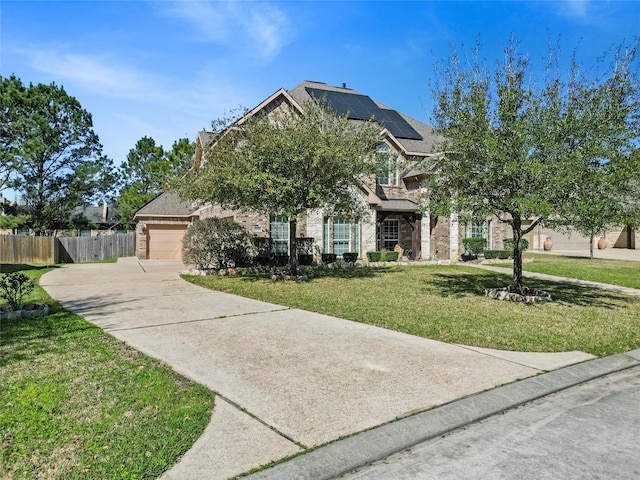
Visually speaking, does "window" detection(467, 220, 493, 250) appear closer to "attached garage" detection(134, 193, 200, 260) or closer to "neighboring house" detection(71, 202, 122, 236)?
"attached garage" detection(134, 193, 200, 260)

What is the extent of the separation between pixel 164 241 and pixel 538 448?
25.6 metres

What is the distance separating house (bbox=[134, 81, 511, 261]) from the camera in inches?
748

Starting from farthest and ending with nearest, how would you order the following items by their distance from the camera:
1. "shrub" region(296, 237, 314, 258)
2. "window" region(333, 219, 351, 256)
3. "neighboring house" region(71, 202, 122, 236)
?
"neighboring house" region(71, 202, 122, 236)
"window" region(333, 219, 351, 256)
"shrub" region(296, 237, 314, 258)

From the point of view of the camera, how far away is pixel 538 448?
10.9ft

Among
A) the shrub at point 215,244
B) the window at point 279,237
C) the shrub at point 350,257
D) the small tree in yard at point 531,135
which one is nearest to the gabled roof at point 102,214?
the window at point 279,237

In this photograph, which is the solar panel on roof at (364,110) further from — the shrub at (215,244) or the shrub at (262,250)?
the shrub at (215,244)

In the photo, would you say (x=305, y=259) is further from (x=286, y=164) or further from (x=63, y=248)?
(x=63, y=248)

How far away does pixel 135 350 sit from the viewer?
5.81 metres

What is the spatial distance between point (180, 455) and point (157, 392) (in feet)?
4.28

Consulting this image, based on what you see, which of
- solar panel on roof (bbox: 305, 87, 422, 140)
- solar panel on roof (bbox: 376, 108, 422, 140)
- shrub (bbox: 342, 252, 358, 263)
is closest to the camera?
shrub (bbox: 342, 252, 358, 263)

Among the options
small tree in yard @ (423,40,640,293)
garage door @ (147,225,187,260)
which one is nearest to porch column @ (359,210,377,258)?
small tree in yard @ (423,40,640,293)

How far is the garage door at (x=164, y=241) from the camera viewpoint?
26.0 meters

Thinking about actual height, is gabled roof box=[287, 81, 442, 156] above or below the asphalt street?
above

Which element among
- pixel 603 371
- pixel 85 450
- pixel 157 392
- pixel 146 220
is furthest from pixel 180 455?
pixel 146 220
